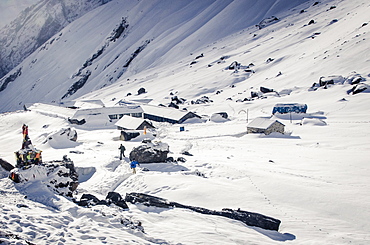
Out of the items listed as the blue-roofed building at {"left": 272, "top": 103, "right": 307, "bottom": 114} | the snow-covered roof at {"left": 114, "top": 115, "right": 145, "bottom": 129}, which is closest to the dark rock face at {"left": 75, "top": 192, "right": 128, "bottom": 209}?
the snow-covered roof at {"left": 114, "top": 115, "right": 145, "bottom": 129}

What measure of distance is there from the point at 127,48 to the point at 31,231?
122425mm

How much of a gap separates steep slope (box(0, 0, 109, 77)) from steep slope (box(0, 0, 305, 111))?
1893cm

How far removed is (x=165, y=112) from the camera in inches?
1934

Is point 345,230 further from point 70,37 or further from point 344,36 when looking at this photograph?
point 70,37

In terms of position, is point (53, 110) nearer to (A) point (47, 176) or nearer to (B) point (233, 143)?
(B) point (233, 143)

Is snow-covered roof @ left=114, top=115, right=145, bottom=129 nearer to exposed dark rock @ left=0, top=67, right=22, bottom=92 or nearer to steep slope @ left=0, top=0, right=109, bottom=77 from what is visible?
exposed dark rock @ left=0, top=67, right=22, bottom=92

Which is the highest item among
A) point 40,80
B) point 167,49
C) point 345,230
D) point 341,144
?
point 167,49

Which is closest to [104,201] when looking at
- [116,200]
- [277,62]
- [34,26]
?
[116,200]

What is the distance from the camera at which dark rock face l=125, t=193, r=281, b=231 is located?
11.1 metres

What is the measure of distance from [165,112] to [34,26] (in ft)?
522

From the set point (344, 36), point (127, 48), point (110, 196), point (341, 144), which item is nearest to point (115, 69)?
point (127, 48)

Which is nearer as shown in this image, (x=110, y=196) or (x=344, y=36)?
(x=110, y=196)

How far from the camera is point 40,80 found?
123812 millimetres

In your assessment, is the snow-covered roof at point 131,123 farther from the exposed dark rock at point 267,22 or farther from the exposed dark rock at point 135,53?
the exposed dark rock at point 135,53
